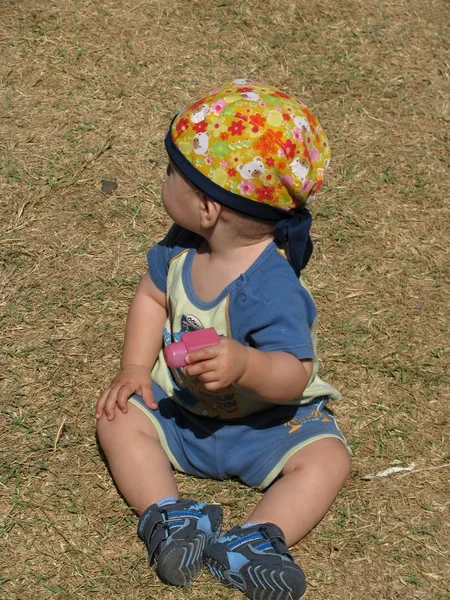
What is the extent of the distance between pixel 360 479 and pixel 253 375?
2.44ft

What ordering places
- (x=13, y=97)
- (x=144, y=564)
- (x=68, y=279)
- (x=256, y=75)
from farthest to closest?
(x=256, y=75) → (x=13, y=97) → (x=68, y=279) → (x=144, y=564)

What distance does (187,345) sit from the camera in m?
2.27

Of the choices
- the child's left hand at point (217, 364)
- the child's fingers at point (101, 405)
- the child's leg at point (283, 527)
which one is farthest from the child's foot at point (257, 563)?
the child's fingers at point (101, 405)

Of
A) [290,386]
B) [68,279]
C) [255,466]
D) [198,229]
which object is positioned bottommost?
[68,279]

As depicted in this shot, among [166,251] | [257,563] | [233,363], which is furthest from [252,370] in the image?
[166,251]

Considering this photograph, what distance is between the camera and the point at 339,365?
330 cm

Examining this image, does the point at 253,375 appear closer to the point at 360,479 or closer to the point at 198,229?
the point at 198,229

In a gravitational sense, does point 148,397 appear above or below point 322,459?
below

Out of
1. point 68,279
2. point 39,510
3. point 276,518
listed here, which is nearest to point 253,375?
point 276,518

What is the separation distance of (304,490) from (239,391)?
1.17 ft

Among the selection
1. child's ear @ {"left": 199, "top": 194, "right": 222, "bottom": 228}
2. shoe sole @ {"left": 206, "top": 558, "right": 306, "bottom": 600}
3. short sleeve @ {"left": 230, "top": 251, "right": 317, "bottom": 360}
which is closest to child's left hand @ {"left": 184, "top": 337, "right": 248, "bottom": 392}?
short sleeve @ {"left": 230, "top": 251, "right": 317, "bottom": 360}

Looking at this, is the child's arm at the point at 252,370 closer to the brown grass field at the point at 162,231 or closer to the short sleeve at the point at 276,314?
the short sleeve at the point at 276,314

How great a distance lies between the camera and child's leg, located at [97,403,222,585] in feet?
7.88

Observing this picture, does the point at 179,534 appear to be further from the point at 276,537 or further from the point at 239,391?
the point at 239,391
